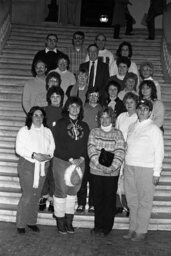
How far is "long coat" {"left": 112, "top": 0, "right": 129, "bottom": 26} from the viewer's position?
1377 centimetres

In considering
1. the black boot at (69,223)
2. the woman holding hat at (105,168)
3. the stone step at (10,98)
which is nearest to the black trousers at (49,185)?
the black boot at (69,223)

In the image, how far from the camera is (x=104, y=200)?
24.8ft

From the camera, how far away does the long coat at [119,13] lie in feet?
45.2

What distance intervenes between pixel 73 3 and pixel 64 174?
9.92 meters

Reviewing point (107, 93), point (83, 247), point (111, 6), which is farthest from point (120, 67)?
point (111, 6)

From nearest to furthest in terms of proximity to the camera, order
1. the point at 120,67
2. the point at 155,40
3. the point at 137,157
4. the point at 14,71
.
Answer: the point at 137,157 → the point at 120,67 → the point at 14,71 → the point at 155,40

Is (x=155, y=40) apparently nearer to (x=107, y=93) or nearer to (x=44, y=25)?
(x=44, y=25)

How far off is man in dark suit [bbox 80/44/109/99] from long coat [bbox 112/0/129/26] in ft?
14.9

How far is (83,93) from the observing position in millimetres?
8531

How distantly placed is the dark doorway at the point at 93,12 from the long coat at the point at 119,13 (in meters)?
5.09

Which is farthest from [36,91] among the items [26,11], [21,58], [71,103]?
[26,11]

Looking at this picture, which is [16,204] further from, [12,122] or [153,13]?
[153,13]

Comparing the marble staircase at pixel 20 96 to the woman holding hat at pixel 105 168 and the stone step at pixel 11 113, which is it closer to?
the stone step at pixel 11 113

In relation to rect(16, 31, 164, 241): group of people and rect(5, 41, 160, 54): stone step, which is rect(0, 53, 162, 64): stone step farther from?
rect(16, 31, 164, 241): group of people
